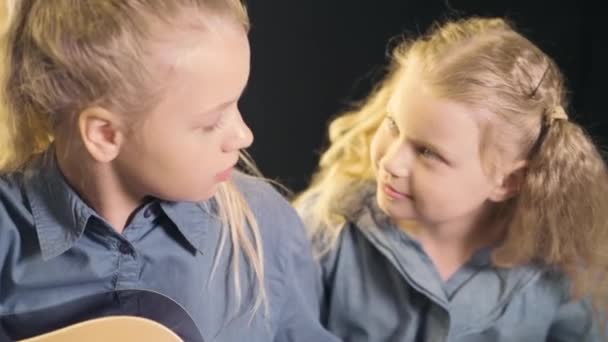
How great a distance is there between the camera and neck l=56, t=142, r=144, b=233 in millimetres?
708

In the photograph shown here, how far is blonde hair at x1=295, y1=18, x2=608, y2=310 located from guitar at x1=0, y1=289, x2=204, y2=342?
10.8 inches

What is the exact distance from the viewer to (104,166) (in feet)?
2.33

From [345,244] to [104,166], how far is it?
35 centimetres

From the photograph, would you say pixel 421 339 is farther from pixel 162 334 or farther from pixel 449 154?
pixel 162 334

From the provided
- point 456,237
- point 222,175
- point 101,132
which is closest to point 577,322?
point 456,237

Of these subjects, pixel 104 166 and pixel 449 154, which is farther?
pixel 449 154

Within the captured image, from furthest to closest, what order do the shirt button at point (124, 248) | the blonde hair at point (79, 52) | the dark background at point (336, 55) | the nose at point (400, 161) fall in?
the dark background at point (336, 55), the nose at point (400, 161), the shirt button at point (124, 248), the blonde hair at point (79, 52)

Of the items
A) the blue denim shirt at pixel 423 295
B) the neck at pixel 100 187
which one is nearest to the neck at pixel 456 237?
the blue denim shirt at pixel 423 295

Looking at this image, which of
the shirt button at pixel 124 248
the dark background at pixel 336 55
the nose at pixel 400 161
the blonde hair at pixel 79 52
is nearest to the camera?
the blonde hair at pixel 79 52

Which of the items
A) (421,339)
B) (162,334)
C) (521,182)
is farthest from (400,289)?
(162,334)

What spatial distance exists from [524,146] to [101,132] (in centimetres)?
46

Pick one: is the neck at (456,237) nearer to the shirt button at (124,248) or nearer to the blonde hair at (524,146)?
the blonde hair at (524,146)

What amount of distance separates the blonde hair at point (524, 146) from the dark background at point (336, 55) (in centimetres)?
18

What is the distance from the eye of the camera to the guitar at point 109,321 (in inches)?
27.8
